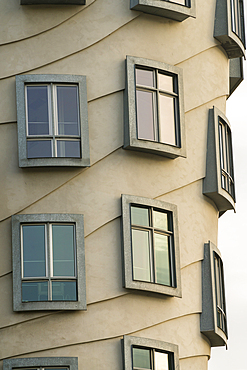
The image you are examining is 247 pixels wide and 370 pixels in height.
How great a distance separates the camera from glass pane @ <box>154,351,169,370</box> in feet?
67.1

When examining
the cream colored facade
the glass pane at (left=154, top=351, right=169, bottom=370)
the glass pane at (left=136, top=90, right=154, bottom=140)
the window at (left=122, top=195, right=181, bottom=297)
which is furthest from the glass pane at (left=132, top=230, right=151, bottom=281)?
the glass pane at (left=136, top=90, right=154, bottom=140)

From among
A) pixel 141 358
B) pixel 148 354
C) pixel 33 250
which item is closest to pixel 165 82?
pixel 33 250

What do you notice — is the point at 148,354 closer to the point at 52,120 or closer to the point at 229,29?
the point at 52,120

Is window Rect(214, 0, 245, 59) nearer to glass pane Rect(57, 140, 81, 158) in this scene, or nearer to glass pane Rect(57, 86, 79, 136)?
glass pane Rect(57, 86, 79, 136)

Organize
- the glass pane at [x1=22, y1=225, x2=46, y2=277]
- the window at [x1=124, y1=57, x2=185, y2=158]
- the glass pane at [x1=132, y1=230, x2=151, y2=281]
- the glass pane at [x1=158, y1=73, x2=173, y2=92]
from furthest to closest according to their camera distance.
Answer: the glass pane at [x1=158, y1=73, x2=173, y2=92] → the window at [x1=124, y1=57, x2=185, y2=158] → the glass pane at [x1=132, y1=230, x2=151, y2=281] → the glass pane at [x1=22, y1=225, x2=46, y2=277]

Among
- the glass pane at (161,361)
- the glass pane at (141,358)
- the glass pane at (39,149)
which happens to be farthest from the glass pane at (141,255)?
the glass pane at (39,149)

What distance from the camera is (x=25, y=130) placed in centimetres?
2088

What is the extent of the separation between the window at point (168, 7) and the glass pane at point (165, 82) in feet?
→ 5.58

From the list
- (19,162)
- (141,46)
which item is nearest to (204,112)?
(141,46)

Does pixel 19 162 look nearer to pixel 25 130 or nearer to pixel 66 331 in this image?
pixel 25 130

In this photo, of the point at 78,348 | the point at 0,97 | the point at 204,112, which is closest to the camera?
the point at 78,348

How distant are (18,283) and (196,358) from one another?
4.87 metres

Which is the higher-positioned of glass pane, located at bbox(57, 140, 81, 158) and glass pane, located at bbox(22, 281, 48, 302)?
glass pane, located at bbox(57, 140, 81, 158)

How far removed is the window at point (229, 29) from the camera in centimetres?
2414
